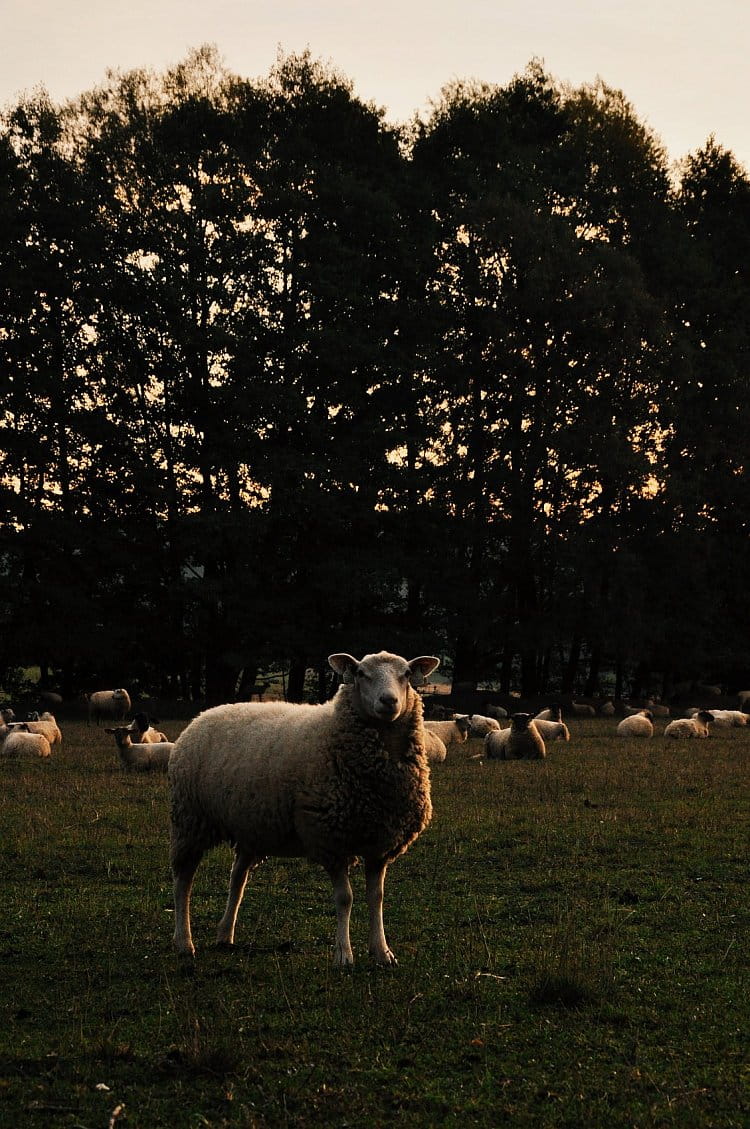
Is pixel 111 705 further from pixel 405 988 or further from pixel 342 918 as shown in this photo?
pixel 405 988

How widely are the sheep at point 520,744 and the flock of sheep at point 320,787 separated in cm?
1219

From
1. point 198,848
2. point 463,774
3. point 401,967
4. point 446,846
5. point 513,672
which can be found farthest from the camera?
point 513,672

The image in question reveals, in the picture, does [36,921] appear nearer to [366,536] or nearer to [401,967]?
[401,967]

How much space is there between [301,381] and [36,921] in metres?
29.9

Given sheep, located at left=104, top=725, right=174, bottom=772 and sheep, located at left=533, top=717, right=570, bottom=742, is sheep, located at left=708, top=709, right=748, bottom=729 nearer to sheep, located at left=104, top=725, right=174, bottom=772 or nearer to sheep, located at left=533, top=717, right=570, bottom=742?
sheep, located at left=533, top=717, right=570, bottom=742

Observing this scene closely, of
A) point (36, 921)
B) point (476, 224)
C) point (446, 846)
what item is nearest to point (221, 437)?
point (476, 224)

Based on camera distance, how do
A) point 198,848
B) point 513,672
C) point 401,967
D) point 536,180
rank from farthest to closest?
point 513,672 → point 536,180 → point 198,848 → point 401,967

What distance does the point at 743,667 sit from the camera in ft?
141

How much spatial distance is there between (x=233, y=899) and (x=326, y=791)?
115cm

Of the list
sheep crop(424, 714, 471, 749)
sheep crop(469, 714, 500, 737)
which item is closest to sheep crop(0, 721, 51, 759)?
sheep crop(424, 714, 471, 749)

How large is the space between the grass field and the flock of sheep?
0.45 m

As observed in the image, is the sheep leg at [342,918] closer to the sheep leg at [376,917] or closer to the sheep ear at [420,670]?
the sheep leg at [376,917]

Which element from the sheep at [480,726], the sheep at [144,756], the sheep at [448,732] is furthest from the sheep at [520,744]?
the sheep at [144,756]

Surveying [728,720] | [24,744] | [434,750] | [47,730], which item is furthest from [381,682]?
[728,720]
